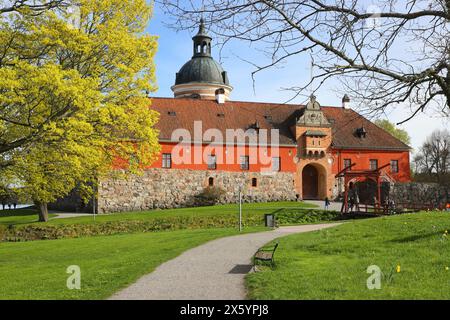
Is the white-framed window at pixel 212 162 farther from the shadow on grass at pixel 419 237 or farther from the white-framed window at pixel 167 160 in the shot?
the shadow on grass at pixel 419 237

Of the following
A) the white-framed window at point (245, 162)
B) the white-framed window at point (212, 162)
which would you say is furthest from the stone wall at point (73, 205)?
the white-framed window at point (245, 162)

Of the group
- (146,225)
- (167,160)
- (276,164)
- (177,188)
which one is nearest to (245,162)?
(276,164)

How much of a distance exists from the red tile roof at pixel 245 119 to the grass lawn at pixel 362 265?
2650 centimetres

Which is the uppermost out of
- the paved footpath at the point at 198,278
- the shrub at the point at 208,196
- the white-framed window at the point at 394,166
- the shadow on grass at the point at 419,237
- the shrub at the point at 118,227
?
the white-framed window at the point at 394,166

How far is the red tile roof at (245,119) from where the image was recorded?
132 ft

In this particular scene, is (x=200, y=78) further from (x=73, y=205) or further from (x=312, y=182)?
(x=73, y=205)

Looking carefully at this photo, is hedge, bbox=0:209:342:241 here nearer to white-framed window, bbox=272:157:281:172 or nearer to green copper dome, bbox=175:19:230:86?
white-framed window, bbox=272:157:281:172

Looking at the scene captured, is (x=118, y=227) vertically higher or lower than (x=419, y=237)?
lower

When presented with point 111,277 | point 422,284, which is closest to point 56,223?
point 111,277

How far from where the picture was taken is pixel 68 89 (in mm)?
12586

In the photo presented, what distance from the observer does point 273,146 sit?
4112 cm

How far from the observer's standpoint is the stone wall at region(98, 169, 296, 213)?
36594mm

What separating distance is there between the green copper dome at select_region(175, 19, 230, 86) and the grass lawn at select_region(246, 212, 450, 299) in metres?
36.0

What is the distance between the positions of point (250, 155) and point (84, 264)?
28961 millimetres
